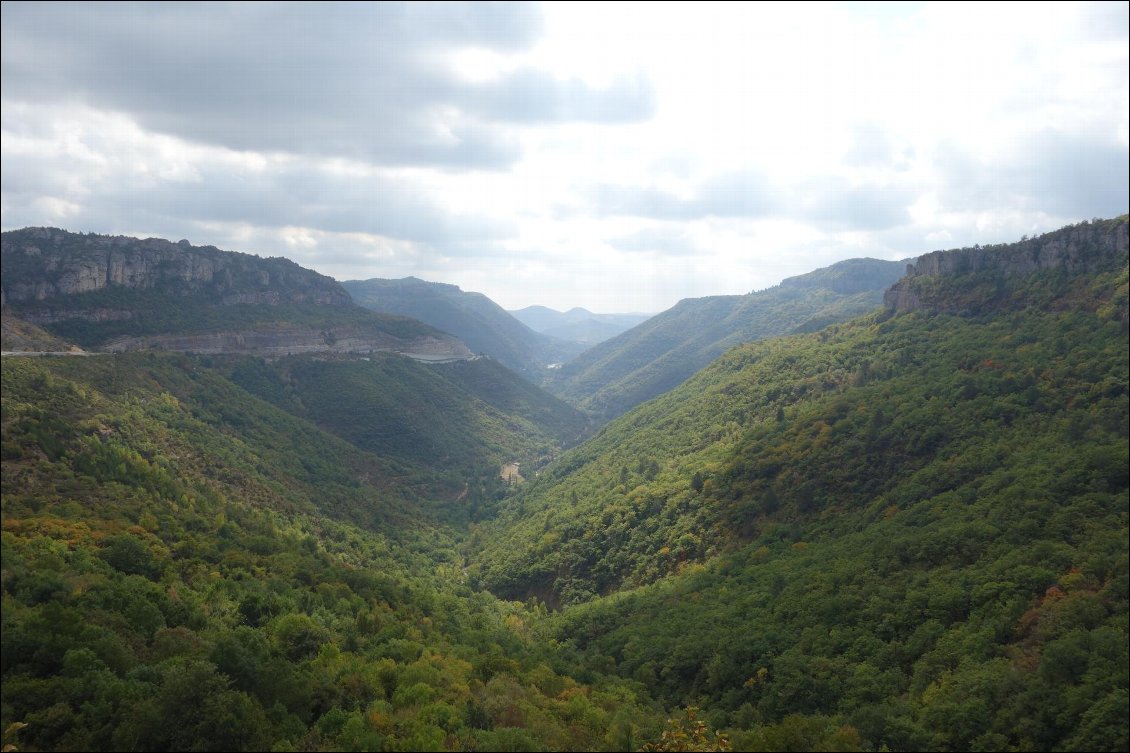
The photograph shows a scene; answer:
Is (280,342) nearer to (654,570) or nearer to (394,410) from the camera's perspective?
(394,410)

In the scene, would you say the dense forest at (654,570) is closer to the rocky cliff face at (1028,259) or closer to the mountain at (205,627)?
the mountain at (205,627)

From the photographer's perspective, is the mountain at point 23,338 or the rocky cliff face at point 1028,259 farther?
the rocky cliff face at point 1028,259

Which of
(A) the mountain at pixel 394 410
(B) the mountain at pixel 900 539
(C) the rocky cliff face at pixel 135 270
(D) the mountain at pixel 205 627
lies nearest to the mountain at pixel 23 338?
(D) the mountain at pixel 205 627

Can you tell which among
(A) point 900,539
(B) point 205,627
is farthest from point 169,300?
(A) point 900,539

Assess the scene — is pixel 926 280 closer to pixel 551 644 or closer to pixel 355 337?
pixel 551 644

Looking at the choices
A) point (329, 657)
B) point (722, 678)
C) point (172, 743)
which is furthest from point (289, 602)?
point (722, 678)
